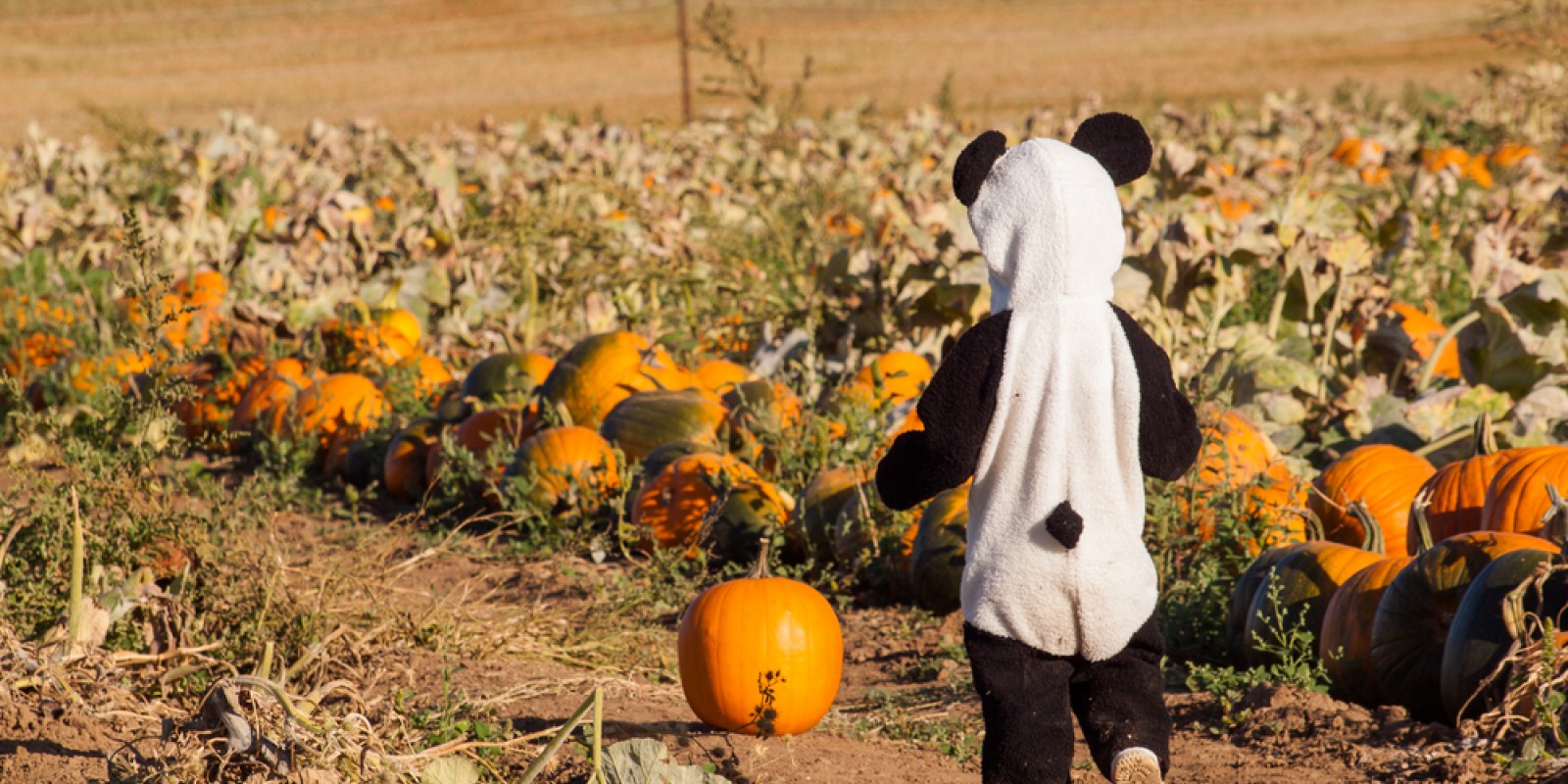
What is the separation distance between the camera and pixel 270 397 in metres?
6.86

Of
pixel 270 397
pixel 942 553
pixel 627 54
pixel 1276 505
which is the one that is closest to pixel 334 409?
pixel 270 397

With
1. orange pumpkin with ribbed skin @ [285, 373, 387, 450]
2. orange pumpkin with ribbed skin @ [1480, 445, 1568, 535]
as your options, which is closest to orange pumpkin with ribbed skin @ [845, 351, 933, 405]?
orange pumpkin with ribbed skin @ [1480, 445, 1568, 535]

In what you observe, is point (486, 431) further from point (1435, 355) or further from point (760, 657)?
point (1435, 355)

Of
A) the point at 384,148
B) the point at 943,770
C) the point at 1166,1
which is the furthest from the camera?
the point at 1166,1

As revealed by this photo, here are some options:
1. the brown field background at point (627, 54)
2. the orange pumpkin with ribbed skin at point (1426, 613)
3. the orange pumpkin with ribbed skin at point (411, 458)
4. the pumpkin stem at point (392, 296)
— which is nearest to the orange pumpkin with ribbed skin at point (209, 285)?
the pumpkin stem at point (392, 296)

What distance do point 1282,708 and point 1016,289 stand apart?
1361mm

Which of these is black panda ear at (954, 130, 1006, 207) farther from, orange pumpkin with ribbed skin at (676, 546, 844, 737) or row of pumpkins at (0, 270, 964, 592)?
row of pumpkins at (0, 270, 964, 592)

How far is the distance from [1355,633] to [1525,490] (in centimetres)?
70

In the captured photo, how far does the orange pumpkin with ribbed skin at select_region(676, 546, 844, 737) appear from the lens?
139 inches

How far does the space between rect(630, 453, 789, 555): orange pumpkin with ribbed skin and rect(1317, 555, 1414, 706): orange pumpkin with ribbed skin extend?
1908mm

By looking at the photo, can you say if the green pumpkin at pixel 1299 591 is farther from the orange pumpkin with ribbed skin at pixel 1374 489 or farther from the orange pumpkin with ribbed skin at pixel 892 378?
the orange pumpkin with ribbed skin at pixel 892 378

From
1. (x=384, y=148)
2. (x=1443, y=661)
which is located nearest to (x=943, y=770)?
(x=1443, y=661)

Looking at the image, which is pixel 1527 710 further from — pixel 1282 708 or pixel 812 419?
pixel 812 419

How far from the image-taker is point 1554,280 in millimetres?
5414
